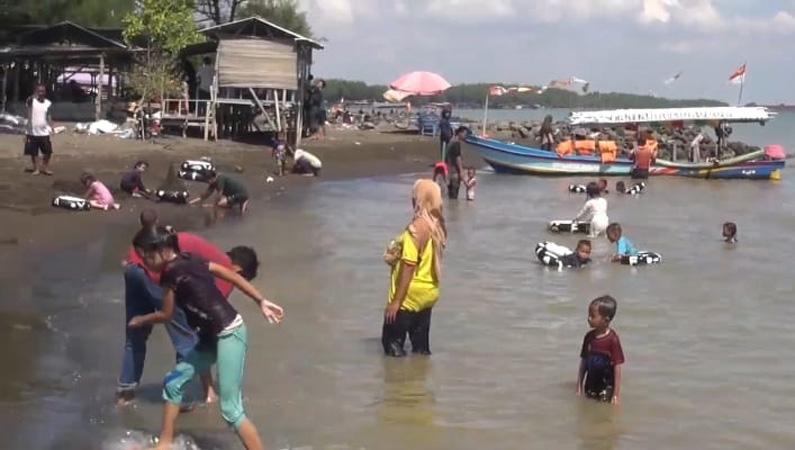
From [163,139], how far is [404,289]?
20949 mm

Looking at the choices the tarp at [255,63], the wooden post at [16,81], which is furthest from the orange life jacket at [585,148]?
the wooden post at [16,81]

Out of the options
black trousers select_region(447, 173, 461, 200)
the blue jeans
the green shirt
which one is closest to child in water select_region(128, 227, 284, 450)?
the blue jeans

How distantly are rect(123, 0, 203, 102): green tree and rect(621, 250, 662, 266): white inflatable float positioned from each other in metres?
17.1

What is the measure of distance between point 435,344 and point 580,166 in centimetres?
2352

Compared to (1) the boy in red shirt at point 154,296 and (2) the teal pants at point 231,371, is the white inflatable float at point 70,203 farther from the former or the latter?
(2) the teal pants at point 231,371

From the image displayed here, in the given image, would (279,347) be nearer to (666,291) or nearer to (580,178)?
(666,291)

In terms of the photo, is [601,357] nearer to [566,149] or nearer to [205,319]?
[205,319]

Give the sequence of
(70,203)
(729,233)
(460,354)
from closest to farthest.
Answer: (460,354)
(70,203)
(729,233)

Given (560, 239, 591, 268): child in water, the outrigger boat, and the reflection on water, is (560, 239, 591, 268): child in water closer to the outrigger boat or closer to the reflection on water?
the reflection on water

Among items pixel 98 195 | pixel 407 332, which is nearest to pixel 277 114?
pixel 98 195

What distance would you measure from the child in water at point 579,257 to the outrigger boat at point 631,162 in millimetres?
17947

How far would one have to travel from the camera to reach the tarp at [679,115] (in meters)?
33.4

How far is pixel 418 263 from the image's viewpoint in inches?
Result: 344

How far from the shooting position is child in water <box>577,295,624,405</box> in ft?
26.3
